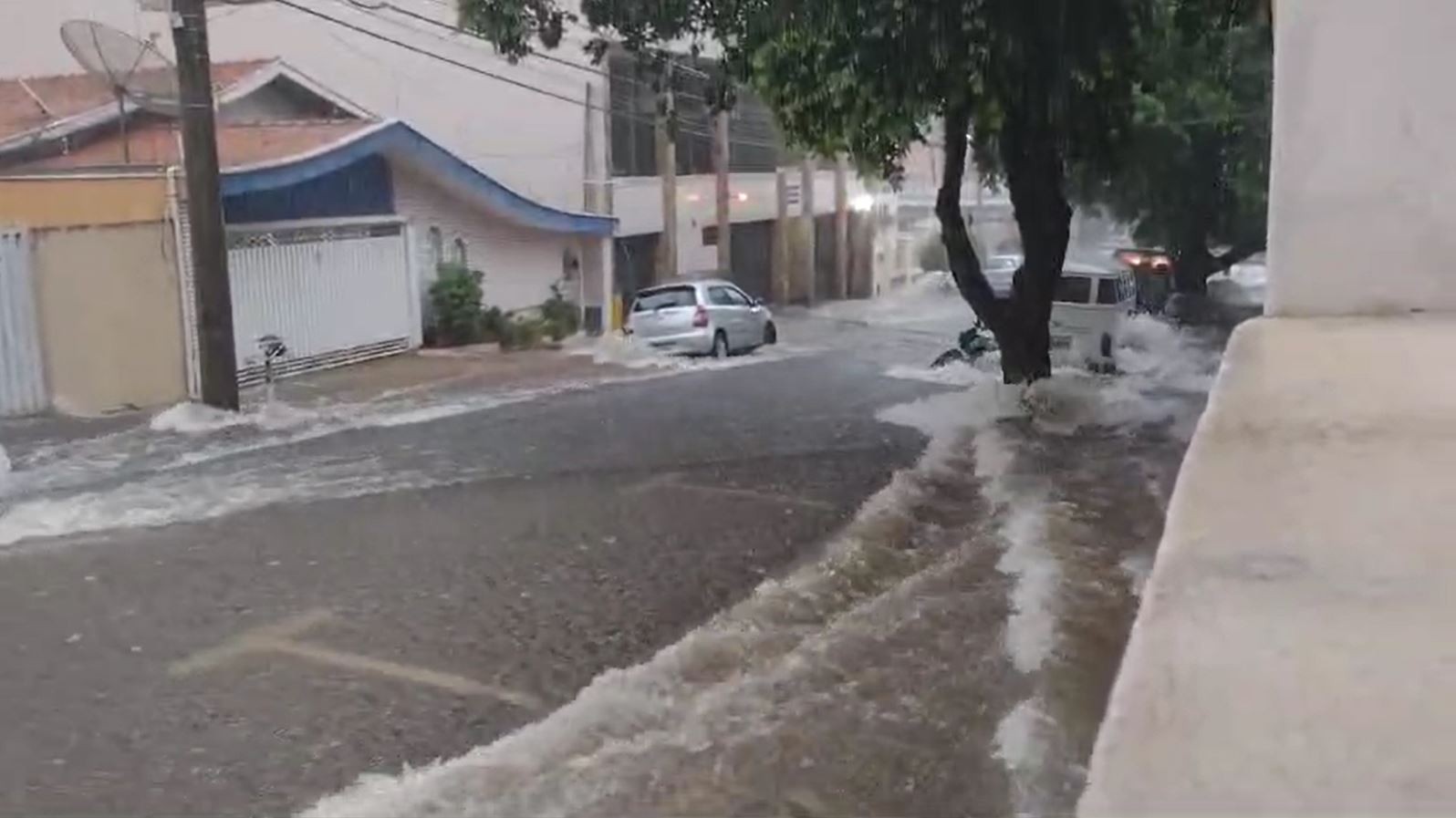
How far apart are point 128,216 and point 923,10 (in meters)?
9.41

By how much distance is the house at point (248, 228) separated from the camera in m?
14.8

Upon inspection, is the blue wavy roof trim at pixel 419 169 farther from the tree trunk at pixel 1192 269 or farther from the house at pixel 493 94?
the tree trunk at pixel 1192 269

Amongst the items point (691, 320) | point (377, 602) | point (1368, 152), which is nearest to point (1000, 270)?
point (691, 320)

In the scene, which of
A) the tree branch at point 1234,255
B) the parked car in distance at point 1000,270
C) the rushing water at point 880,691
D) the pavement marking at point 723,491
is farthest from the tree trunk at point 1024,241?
the tree branch at point 1234,255

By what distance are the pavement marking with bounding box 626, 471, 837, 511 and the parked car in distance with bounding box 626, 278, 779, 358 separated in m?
12.5

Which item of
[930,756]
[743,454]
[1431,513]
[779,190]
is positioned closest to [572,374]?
[743,454]

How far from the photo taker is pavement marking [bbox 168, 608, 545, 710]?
6137mm

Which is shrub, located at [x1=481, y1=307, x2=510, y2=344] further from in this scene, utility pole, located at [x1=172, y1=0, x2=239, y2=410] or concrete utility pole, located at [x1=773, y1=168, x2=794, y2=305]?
concrete utility pole, located at [x1=773, y1=168, x2=794, y2=305]

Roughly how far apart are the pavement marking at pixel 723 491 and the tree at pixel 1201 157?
19.6 ft

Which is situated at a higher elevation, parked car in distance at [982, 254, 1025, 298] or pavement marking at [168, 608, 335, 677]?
parked car in distance at [982, 254, 1025, 298]

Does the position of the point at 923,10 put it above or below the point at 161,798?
above

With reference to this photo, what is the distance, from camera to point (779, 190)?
37875mm

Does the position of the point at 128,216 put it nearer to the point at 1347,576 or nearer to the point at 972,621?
the point at 972,621

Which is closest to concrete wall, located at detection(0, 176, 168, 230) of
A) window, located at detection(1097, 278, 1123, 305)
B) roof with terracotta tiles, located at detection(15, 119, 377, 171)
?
roof with terracotta tiles, located at detection(15, 119, 377, 171)
